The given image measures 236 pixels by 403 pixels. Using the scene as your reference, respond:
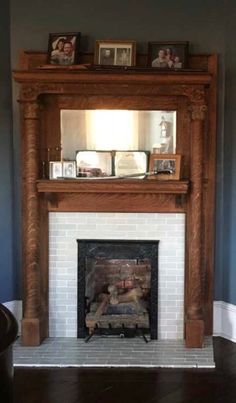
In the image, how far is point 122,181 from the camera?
3719mm

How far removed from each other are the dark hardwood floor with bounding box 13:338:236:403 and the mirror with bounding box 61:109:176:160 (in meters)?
1.54

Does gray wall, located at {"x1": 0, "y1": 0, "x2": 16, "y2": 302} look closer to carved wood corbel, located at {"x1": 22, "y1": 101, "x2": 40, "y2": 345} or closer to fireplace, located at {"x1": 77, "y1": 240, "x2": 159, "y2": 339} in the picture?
carved wood corbel, located at {"x1": 22, "y1": 101, "x2": 40, "y2": 345}

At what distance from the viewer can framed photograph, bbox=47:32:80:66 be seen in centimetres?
381

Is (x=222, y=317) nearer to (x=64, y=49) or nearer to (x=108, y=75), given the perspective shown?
(x=108, y=75)

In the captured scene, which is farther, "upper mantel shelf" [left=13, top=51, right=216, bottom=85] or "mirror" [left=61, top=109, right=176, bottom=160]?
"mirror" [left=61, top=109, right=176, bottom=160]

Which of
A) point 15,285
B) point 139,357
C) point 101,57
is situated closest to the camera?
point 139,357

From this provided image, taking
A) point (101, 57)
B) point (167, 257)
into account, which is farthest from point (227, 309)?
point (101, 57)

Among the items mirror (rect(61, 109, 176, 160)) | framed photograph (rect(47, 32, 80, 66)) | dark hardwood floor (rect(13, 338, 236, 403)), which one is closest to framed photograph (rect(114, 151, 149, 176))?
mirror (rect(61, 109, 176, 160))

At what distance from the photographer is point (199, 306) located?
3803mm

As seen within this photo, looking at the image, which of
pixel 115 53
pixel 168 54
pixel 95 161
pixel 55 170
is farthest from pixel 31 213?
pixel 168 54

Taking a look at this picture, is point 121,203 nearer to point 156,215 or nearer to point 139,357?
point 156,215

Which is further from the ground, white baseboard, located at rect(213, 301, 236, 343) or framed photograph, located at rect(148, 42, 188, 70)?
framed photograph, located at rect(148, 42, 188, 70)

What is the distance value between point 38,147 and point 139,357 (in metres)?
1.63

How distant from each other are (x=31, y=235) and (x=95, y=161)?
71 centimetres
